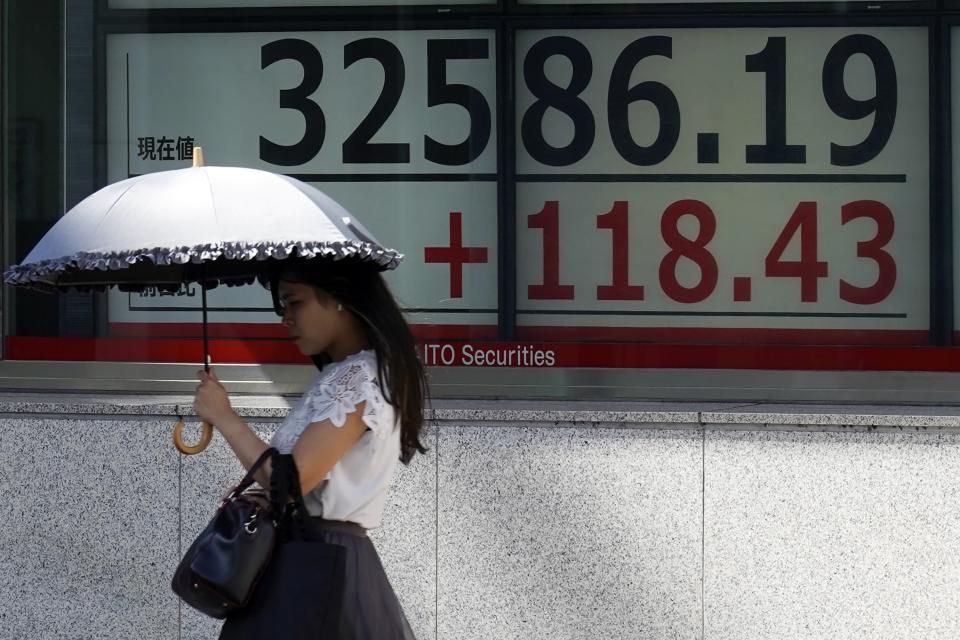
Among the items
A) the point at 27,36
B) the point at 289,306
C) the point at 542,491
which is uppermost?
the point at 27,36

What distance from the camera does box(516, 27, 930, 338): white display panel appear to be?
5.98 metres

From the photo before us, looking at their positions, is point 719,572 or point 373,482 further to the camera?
point 719,572

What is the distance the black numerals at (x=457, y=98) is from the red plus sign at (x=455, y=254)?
0.29 m

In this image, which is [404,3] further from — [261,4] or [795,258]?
[795,258]

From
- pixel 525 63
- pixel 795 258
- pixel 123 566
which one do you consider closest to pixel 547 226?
pixel 525 63

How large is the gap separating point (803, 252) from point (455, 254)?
→ 5.41ft

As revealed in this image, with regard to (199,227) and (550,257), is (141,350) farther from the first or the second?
(199,227)

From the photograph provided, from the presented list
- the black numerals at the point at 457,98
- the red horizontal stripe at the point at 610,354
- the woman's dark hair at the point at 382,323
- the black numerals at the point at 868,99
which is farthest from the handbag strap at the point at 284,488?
the black numerals at the point at 868,99

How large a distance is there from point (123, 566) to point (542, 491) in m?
1.94

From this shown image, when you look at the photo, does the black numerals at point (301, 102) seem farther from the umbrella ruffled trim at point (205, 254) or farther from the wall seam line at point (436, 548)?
the umbrella ruffled trim at point (205, 254)

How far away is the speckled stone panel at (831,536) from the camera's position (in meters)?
5.48

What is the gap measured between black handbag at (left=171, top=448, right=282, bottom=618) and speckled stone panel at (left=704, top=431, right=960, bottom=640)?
9.94 ft

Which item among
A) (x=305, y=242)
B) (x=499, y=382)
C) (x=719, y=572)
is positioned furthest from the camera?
(x=499, y=382)

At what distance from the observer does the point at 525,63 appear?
607 cm
